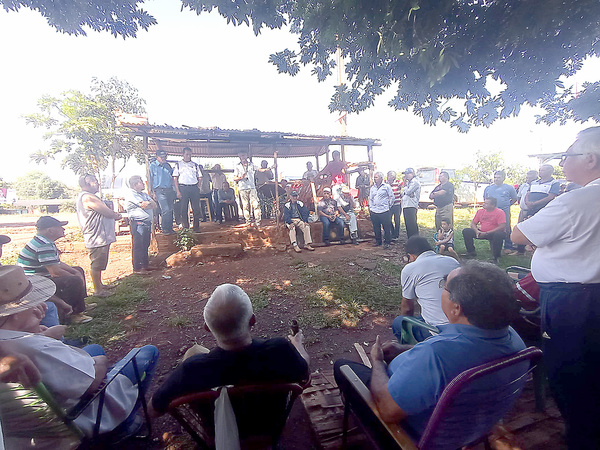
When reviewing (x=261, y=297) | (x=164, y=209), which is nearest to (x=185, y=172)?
(x=164, y=209)

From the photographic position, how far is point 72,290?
11.4 ft

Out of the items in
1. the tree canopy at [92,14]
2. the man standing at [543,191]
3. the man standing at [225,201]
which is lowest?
the man standing at [543,191]

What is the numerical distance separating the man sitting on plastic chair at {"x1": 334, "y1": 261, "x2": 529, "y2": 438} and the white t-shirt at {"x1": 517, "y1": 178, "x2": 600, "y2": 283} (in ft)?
2.12

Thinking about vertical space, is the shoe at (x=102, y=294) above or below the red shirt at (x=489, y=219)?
below

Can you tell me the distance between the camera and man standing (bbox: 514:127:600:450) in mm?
1540

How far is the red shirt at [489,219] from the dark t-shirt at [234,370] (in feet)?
19.1

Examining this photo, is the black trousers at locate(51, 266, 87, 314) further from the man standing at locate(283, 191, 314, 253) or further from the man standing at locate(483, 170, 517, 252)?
the man standing at locate(483, 170, 517, 252)

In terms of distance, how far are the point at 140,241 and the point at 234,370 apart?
5199 mm

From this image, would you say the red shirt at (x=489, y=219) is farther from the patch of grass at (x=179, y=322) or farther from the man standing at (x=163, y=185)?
the man standing at (x=163, y=185)

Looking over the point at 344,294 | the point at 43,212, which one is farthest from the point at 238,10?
the point at 43,212

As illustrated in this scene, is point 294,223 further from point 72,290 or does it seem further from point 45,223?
point 45,223

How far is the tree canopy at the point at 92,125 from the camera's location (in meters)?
20.0

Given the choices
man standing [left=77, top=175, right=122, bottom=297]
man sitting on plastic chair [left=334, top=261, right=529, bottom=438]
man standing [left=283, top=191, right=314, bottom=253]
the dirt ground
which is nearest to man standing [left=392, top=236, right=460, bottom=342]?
man sitting on plastic chair [left=334, top=261, right=529, bottom=438]

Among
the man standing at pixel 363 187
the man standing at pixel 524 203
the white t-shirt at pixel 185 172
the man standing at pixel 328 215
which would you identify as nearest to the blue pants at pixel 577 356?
the man standing at pixel 524 203
